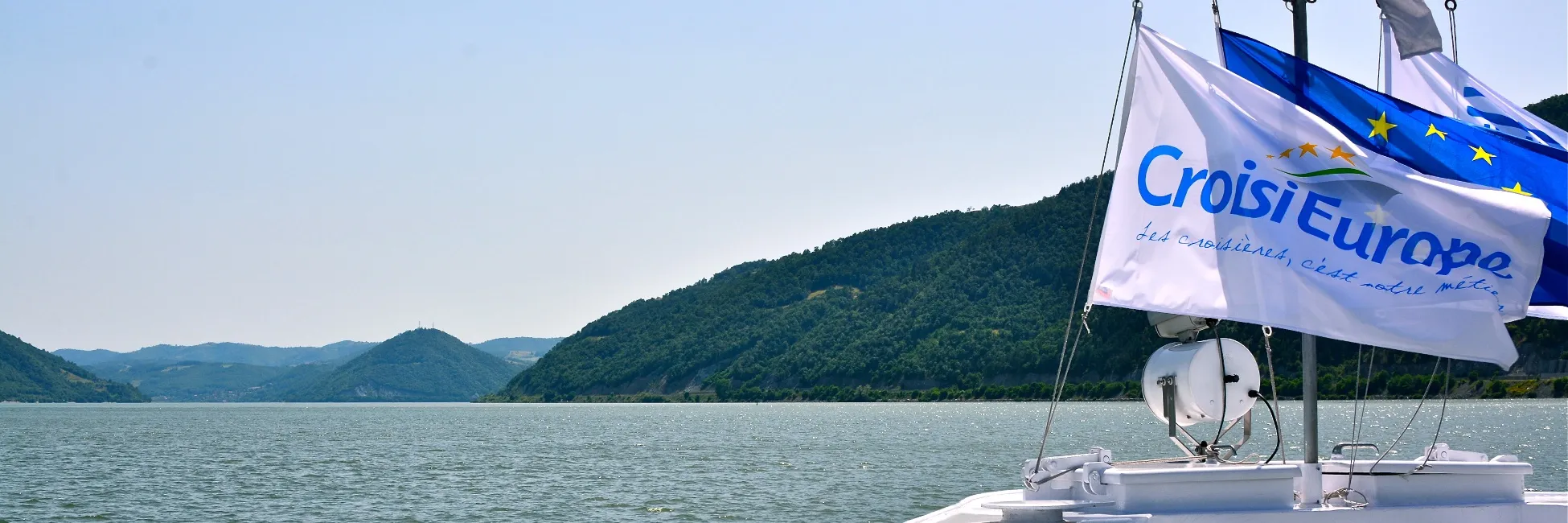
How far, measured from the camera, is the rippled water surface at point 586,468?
41.5 metres

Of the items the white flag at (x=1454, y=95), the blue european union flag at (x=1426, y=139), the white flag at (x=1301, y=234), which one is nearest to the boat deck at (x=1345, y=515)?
the white flag at (x=1301, y=234)

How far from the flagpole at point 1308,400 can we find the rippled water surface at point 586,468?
24590 mm

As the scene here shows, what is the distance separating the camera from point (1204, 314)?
11.1 metres

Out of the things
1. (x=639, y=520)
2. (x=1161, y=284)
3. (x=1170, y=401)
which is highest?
(x=1161, y=284)

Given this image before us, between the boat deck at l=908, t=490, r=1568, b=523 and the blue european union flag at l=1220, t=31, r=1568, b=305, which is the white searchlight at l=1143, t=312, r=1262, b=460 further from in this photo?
the blue european union flag at l=1220, t=31, r=1568, b=305

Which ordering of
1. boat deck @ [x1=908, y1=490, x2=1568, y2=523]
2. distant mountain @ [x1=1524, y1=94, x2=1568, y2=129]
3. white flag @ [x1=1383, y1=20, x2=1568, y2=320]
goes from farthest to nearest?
distant mountain @ [x1=1524, y1=94, x2=1568, y2=129] → white flag @ [x1=1383, y1=20, x2=1568, y2=320] → boat deck @ [x1=908, y1=490, x2=1568, y2=523]

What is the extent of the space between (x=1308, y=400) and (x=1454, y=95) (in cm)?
371

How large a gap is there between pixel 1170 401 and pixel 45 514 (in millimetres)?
39838

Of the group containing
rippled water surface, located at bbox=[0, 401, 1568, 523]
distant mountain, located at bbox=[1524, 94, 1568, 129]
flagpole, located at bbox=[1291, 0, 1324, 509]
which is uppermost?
distant mountain, located at bbox=[1524, 94, 1568, 129]

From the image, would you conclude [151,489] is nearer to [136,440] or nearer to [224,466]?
[224,466]

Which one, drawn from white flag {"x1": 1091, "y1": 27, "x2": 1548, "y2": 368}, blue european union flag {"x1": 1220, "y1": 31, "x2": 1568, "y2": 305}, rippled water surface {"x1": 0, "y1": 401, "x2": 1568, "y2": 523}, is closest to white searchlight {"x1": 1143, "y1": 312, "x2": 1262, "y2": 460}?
white flag {"x1": 1091, "y1": 27, "x2": 1548, "y2": 368}

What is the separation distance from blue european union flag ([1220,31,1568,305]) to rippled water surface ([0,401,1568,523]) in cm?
2544

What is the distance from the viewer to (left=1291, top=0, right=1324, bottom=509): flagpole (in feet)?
39.0

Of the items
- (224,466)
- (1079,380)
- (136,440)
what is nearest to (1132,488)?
(224,466)
